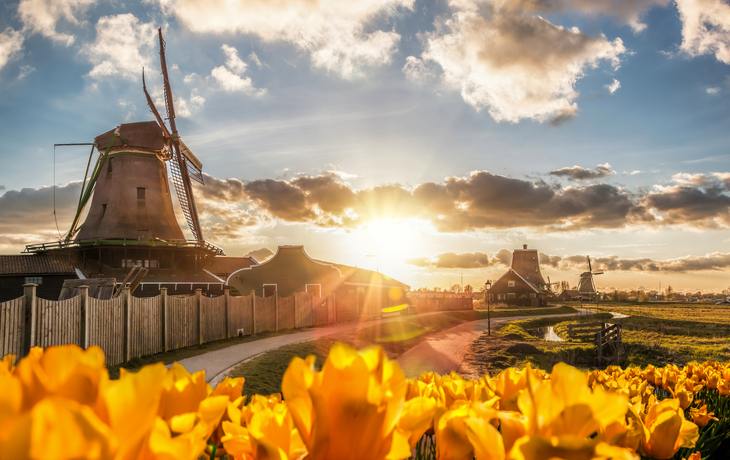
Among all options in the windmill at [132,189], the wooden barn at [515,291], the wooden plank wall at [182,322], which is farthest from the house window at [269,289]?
the wooden barn at [515,291]

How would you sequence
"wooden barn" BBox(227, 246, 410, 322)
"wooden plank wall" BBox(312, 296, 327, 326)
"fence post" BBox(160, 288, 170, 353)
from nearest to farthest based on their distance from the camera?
"fence post" BBox(160, 288, 170, 353)
"wooden plank wall" BBox(312, 296, 327, 326)
"wooden barn" BBox(227, 246, 410, 322)

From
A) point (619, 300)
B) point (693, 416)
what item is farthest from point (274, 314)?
point (619, 300)

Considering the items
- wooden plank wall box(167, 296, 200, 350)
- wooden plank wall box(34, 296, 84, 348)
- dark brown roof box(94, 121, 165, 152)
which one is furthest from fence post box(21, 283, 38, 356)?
dark brown roof box(94, 121, 165, 152)

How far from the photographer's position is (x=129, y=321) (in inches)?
416

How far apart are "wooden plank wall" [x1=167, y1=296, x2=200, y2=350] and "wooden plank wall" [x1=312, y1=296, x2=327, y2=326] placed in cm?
899

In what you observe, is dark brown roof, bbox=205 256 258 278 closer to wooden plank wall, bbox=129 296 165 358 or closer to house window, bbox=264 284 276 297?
house window, bbox=264 284 276 297

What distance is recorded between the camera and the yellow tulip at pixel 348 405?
532 mm

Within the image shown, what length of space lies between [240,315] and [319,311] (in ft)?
24.0

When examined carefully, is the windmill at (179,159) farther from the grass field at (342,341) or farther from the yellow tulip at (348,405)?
the yellow tulip at (348,405)

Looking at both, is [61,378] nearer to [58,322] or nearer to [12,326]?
[12,326]

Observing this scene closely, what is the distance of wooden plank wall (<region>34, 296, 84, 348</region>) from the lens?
8266 mm

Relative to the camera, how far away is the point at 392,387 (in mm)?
562

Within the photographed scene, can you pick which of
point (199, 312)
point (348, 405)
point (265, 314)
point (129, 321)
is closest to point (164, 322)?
point (129, 321)

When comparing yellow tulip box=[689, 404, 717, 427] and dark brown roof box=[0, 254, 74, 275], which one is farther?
dark brown roof box=[0, 254, 74, 275]
